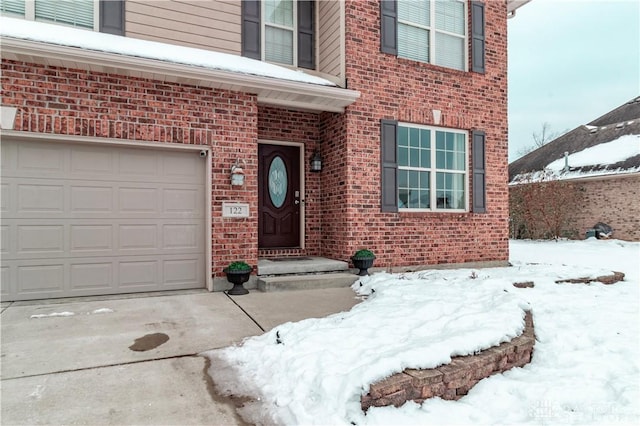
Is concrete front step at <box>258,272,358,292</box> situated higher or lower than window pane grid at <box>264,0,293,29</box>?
lower

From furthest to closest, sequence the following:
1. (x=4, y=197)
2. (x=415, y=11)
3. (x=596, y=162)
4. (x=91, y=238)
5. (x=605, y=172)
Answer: (x=596, y=162)
(x=605, y=172)
(x=415, y=11)
(x=91, y=238)
(x=4, y=197)

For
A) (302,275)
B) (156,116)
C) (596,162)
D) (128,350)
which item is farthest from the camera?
(596,162)

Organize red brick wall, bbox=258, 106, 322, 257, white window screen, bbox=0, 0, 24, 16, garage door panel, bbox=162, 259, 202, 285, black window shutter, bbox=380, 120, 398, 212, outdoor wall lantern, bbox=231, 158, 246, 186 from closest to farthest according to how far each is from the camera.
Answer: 1. white window screen, bbox=0, 0, 24, 16
2. garage door panel, bbox=162, 259, 202, 285
3. outdoor wall lantern, bbox=231, 158, 246, 186
4. black window shutter, bbox=380, 120, 398, 212
5. red brick wall, bbox=258, 106, 322, 257

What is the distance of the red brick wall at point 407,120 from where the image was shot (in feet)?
20.5

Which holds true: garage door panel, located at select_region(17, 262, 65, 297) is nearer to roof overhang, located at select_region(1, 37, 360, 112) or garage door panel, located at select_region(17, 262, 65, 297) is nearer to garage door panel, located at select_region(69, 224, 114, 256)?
garage door panel, located at select_region(69, 224, 114, 256)

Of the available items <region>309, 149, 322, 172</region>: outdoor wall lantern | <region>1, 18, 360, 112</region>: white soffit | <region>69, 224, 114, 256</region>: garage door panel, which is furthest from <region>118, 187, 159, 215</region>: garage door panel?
<region>309, 149, 322, 172</region>: outdoor wall lantern

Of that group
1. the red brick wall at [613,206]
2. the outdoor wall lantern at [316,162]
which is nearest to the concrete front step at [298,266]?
the outdoor wall lantern at [316,162]

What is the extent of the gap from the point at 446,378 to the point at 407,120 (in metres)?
5.04

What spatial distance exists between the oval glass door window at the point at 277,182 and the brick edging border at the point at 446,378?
182 inches

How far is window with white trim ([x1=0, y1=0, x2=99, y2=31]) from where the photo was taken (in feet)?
16.9

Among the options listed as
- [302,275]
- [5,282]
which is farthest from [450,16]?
[5,282]

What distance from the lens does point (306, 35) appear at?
22.8ft

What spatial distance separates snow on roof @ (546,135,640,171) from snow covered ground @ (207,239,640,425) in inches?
492

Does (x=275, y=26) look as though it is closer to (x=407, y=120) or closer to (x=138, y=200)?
(x=407, y=120)
